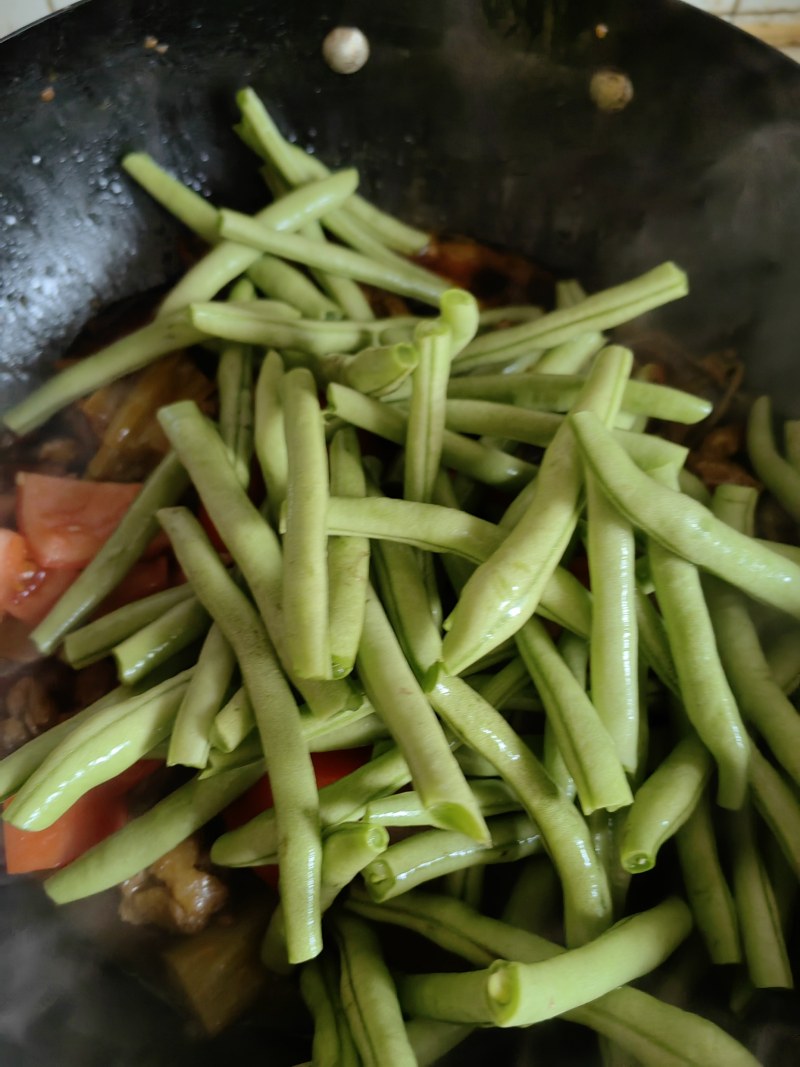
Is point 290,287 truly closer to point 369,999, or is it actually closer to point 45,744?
point 45,744

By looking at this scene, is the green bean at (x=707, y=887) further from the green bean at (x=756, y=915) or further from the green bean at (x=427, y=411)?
the green bean at (x=427, y=411)

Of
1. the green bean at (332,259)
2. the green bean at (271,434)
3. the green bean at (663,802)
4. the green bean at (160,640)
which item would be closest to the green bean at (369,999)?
the green bean at (663,802)

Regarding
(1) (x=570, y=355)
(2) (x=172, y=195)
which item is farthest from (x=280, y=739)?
(2) (x=172, y=195)

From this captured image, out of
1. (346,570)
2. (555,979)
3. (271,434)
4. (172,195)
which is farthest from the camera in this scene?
(172,195)

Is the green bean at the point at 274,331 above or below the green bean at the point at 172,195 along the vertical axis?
below

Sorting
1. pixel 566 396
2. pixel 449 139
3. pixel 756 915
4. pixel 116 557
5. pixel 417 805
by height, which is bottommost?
pixel 756 915

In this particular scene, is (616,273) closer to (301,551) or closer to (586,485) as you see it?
(586,485)

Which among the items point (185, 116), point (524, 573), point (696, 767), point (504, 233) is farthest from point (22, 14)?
point (696, 767)
